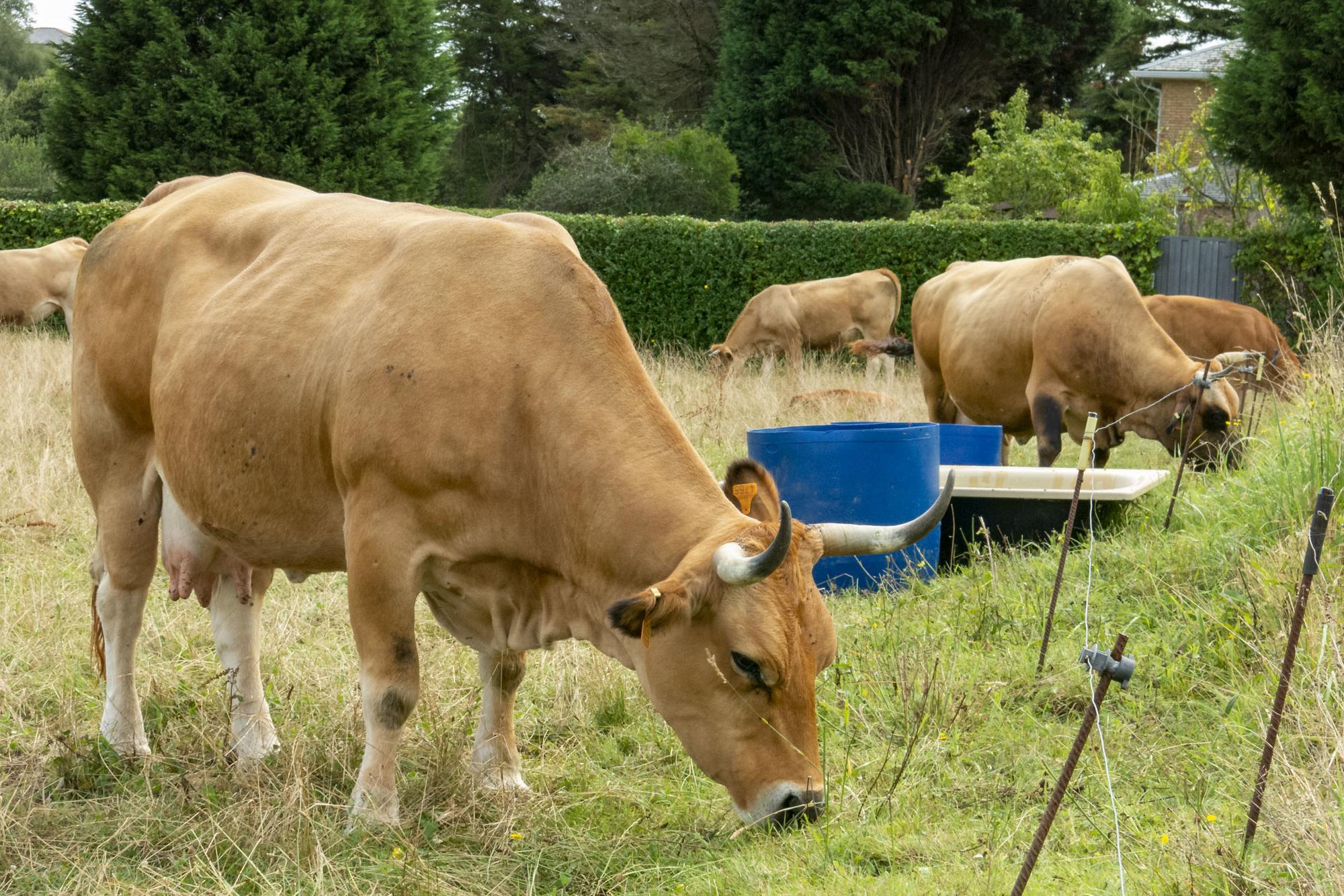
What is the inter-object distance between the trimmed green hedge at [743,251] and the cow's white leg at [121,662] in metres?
14.5

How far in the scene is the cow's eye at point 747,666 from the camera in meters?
3.11

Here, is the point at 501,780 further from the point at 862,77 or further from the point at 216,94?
the point at 862,77

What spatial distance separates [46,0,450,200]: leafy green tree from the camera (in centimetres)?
1992

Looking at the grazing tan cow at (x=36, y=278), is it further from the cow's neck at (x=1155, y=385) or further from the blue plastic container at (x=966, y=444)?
the cow's neck at (x=1155, y=385)

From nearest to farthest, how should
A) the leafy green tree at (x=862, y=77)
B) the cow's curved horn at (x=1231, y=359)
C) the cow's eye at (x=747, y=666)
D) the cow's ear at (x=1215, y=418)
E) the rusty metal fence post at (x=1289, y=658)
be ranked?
the rusty metal fence post at (x=1289, y=658) → the cow's eye at (x=747, y=666) → the cow's ear at (x=1215, y=418) → the cow's curved horn at (x=1231, y=359) → the leafy green tree at (x=862, y=77)

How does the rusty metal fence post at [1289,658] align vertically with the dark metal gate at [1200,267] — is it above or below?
above

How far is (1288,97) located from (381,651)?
17.0m

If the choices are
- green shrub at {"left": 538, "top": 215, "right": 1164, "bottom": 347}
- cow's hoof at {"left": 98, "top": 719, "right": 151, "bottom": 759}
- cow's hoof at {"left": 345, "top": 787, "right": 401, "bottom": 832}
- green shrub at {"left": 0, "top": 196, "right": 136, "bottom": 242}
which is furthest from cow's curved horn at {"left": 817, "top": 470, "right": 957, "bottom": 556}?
green shrub at {"left": 0, "top": 196, "right": 136, "bottom": 242}

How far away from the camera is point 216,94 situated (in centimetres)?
1986

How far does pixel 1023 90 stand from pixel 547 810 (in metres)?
28.3

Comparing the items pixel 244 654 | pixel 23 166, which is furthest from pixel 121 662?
pixel 23 166

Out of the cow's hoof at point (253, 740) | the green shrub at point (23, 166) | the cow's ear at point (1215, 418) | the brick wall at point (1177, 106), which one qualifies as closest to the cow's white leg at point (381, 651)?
the cow's hoof at point (253, 740)

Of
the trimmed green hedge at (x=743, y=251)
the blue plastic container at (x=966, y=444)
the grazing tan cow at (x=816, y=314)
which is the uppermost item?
the blue plastic container at (x=966, y=444)

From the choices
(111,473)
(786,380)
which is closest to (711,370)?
(786,380)
